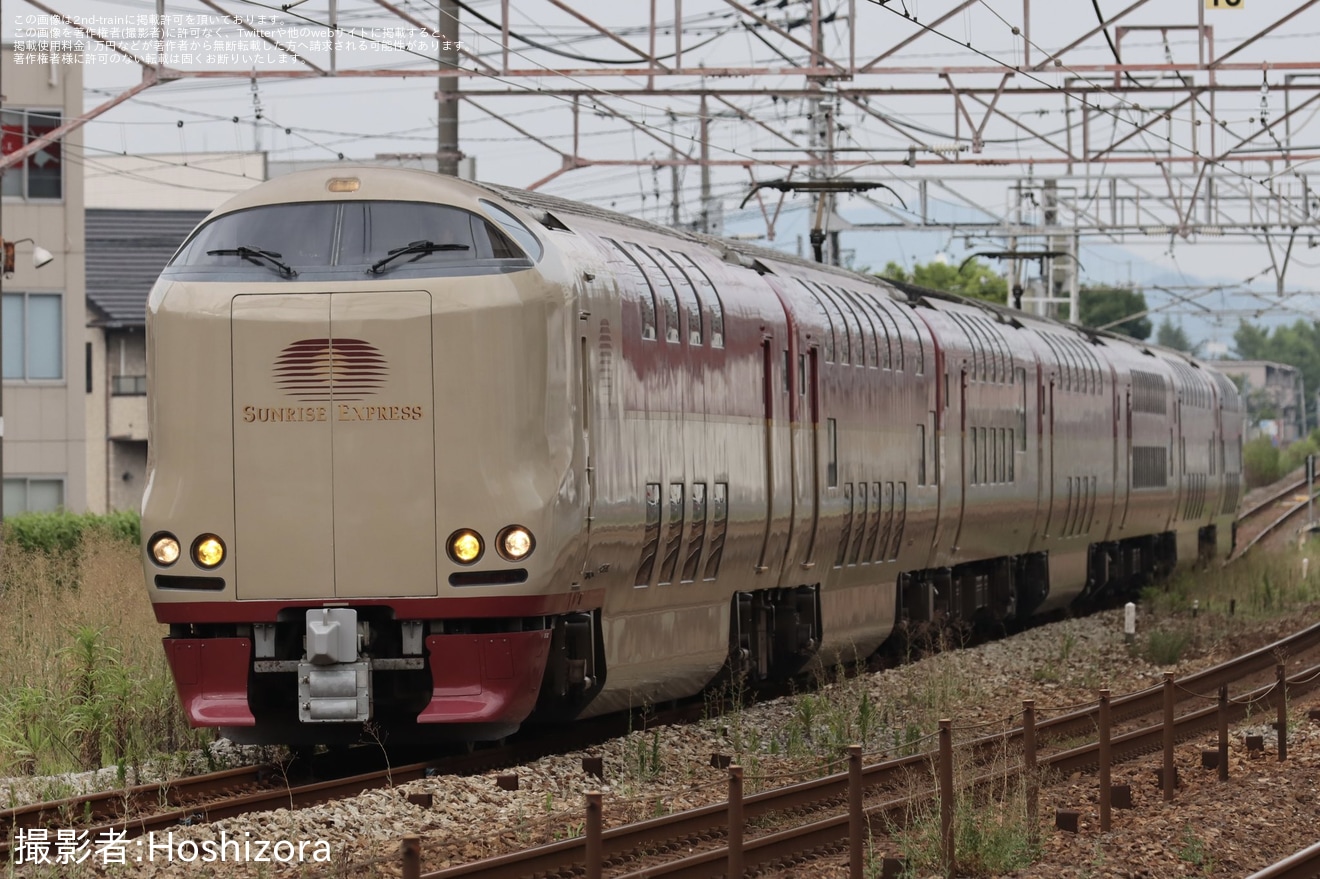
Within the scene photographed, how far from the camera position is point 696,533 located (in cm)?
1430

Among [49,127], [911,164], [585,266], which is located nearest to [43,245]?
[49,127]

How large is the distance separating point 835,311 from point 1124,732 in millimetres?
4254

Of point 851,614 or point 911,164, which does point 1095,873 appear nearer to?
point 851,614

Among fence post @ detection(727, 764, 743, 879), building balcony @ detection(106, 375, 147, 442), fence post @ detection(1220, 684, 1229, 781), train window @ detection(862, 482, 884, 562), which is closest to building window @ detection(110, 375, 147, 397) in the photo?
building balcony @ detection(106, 375, 147, 442)

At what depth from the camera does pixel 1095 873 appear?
10.0 metres

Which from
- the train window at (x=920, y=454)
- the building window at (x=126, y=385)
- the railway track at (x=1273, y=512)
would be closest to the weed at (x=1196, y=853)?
the train window at (x=920, y=454)

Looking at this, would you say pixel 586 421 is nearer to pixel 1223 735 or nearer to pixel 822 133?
pixel 1223 735

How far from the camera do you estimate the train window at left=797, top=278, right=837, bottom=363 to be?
57.6 feet

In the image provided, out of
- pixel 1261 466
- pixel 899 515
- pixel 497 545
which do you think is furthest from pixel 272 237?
pixel 1261 466

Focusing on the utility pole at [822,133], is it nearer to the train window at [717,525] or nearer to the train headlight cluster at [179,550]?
the train window at [717,525]

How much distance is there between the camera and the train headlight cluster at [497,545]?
461 inches

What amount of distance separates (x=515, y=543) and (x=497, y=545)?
0.10 metres

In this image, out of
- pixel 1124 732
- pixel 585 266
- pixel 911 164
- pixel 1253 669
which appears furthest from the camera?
pixel 911 164

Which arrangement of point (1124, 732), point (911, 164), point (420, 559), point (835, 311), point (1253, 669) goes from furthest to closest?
point (911, 164) → point (1253, 669) → point (835, 311) → point (1124, 732) → point (420, 559)
